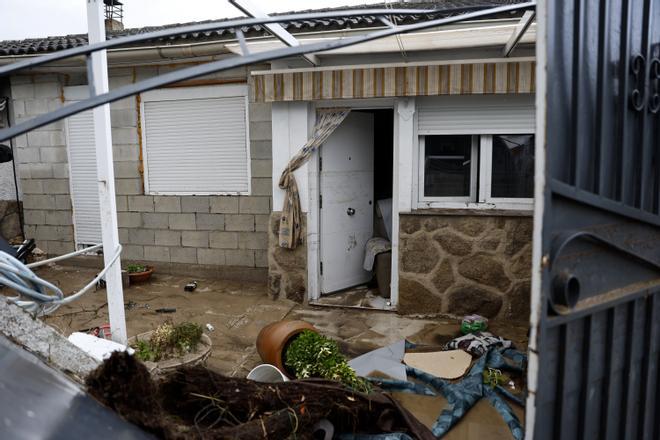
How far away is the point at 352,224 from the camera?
6660 millimetres

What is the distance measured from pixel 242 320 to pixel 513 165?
3524 mm

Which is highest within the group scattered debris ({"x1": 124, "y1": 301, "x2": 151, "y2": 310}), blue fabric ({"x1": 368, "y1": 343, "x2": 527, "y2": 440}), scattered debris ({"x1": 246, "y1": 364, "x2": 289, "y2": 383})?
scattered debris ({"x1": 246, "y1": 364, "x2": 289, "y2": 383})

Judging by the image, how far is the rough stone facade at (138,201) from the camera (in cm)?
689

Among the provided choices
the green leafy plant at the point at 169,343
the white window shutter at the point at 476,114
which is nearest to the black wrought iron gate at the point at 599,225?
the green leafy plant at the point at 169,343

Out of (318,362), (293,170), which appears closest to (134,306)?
(293,170)

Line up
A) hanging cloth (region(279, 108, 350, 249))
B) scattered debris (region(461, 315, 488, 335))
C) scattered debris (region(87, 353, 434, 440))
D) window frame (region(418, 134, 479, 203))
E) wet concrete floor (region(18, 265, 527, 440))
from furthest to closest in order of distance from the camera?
1. hanging cloth (region(279, 108, 350, 249))
2. window frame (region(418, 134, 479, 203))
3. scattered debris (region(461, 315, 488, 335))
4. wet concrete floor (region(18, 265, 527, 440))
5. scattered debris (region(87, 353, 434, 440))

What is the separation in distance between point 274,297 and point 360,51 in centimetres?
311

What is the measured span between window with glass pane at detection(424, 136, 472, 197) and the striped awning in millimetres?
643

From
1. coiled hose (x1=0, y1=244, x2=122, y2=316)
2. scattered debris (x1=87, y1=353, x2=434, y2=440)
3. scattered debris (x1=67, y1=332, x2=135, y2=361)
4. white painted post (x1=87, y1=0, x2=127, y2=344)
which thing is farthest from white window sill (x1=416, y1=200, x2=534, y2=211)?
coiled hose (x1=0, y1=244, x2=122, y2=316)

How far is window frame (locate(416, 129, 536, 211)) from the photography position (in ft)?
18.5

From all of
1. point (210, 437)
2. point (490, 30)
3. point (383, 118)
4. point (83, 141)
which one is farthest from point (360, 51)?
point (83, 141)

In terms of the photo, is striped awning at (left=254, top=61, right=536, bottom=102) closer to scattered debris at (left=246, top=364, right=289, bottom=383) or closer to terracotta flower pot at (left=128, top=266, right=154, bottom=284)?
terracotta flower pot at (left=128, top=266, right=154, bottom=284)

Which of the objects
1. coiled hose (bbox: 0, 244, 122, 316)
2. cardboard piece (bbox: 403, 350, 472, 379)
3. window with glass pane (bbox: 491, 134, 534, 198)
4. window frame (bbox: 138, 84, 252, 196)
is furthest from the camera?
window frame (bbox: 138, 84, 252, 196)

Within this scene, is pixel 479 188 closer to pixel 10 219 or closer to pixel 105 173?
pixel 105 173
